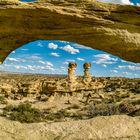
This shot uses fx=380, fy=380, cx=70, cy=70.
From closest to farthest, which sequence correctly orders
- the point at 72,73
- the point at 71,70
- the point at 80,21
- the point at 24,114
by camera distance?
the point at 80,21
the point at 24,114
the point at 72,73
the point at 71,70

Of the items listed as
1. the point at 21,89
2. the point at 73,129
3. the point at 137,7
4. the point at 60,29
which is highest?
the point at 137,7

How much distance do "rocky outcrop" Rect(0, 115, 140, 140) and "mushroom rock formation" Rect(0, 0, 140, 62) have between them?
2.93 metres

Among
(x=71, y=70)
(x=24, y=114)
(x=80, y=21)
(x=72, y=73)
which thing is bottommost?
(x=72, y=73)

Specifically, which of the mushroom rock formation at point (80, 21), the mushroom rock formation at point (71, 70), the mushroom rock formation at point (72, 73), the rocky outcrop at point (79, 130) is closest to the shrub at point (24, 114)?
the rocky outcrop at point (79, 130)

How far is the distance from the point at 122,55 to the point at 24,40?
3.93 meters

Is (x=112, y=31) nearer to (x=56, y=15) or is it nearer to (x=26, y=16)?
(x=56, y=15)

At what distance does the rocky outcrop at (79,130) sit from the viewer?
1382 cm

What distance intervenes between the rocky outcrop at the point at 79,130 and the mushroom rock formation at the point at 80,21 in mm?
2930

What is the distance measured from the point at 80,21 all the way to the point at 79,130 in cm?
413

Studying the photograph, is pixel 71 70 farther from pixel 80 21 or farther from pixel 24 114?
pixel 80 21

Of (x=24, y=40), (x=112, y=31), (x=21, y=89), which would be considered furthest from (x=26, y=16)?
(x=21, y=89)

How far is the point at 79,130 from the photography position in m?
14.5

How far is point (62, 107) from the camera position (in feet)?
115

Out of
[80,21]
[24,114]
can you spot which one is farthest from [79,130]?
[24,114]
